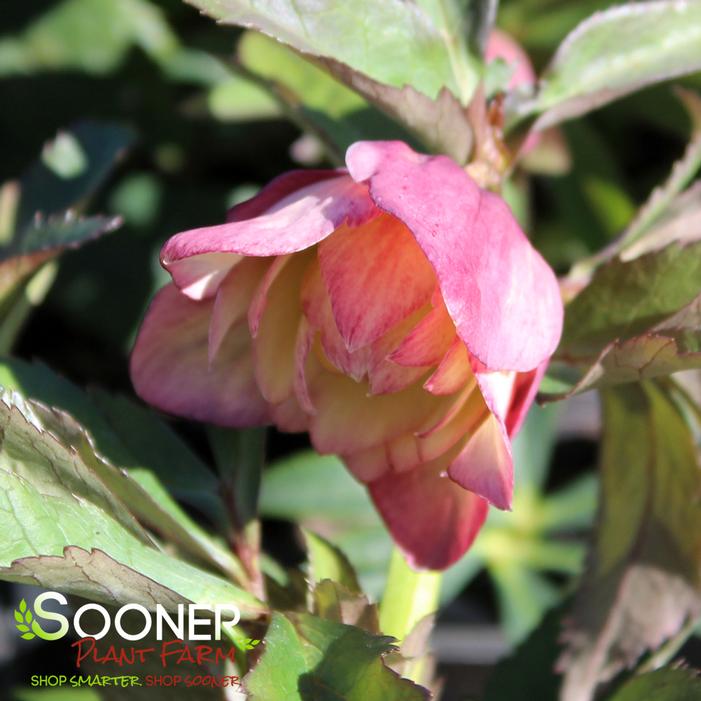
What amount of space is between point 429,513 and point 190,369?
0.13m

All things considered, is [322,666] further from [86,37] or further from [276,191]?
[86,37]

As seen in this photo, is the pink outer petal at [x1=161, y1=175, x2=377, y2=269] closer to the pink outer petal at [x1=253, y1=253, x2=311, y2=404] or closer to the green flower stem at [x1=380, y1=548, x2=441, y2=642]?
the pink outer petal at [x1=253, y1=253, x2=311, y2=404]

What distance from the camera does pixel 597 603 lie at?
585mm

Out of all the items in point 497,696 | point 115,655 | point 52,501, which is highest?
point 52,501

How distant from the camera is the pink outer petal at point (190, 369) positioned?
47cm

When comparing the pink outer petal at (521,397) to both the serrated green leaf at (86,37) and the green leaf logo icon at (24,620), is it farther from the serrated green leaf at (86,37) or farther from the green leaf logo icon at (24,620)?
the serrated green leaf at (86,37)

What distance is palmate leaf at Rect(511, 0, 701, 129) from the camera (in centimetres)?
54

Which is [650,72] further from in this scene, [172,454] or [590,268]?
[172,454]

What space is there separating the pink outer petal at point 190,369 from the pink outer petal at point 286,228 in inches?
2.3

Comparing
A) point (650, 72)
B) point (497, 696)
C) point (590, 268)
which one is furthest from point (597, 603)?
point (650, 72)

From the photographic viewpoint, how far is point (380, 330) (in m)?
0.39

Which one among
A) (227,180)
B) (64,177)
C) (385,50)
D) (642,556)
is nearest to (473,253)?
(385,50)

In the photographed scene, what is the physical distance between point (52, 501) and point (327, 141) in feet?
0.85

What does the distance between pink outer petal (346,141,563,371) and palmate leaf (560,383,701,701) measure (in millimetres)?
178
